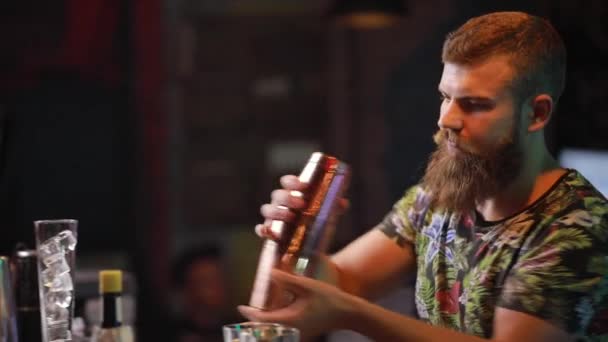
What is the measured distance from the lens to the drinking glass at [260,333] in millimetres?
1115

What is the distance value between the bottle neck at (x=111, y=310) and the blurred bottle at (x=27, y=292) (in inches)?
4.6

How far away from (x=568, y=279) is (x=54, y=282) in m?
0.78

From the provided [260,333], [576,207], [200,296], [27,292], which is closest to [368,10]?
[200,296]

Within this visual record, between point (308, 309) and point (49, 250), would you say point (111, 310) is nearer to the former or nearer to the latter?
point (49, 250)

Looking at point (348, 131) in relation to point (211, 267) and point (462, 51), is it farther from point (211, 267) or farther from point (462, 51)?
point (462, 51)

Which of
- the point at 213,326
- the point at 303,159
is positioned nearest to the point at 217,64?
the point at 303,159

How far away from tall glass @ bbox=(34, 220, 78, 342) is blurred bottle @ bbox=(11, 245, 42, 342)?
64 mm

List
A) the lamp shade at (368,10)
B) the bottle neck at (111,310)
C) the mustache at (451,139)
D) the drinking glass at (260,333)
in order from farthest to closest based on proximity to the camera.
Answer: the lamp shade at (368,10) < the mustache at (451,139) < the bottle neck at (111,310) < the drinking glass at (260,333)

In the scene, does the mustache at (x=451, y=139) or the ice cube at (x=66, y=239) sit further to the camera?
the mustache at (x=451, y=139)

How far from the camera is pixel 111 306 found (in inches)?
56.9

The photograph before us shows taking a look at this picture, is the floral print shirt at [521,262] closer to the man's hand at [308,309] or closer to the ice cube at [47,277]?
the man's hand at [308,309]

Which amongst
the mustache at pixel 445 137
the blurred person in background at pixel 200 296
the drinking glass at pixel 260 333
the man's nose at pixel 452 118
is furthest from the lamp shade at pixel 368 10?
the drinking glass at pixel 260 333

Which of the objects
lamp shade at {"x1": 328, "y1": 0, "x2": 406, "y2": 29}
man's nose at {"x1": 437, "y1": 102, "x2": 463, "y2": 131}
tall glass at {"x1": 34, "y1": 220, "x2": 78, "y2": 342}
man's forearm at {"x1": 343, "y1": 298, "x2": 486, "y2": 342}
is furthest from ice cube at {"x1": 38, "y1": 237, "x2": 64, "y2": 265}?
lamp shade at {"x1": 328, "y1": 0, "x2": 406, "y2": 29}

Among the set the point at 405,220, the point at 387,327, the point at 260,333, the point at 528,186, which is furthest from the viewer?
the point at 405,220
